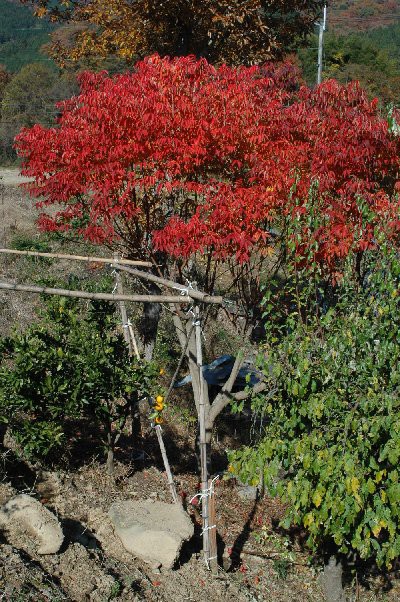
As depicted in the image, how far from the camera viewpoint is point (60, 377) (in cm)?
694

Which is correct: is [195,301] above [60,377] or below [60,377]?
above

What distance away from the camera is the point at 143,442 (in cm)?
886

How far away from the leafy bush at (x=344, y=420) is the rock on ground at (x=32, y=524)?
68.7 inches

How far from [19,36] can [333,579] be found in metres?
72.5

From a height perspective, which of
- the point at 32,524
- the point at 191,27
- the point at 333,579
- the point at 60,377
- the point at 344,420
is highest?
the point at 191,27

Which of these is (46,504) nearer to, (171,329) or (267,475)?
(267,475)

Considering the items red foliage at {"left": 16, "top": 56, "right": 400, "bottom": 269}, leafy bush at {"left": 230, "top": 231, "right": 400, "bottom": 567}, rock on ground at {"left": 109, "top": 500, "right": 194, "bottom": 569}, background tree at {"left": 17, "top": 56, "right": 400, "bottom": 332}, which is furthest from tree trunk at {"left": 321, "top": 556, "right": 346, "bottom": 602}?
red foliage at {"left": 16, "top": 56, "right": 400, "bottom": 269}

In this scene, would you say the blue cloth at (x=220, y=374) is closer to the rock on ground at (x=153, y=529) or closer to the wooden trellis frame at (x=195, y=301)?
the wooden trellis frame at (x=195, y=301)

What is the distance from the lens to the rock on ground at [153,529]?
6.62m

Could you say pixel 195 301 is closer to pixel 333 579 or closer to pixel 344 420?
pixel 344 420

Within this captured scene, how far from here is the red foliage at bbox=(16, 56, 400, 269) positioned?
23.3ft

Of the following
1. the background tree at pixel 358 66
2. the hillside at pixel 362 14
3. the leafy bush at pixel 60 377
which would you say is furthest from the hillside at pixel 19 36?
the leafy bush at pixel 60 377

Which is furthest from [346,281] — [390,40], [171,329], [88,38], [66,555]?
[390,40]

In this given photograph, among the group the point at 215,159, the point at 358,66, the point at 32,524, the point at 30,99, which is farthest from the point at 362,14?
the point at 32,524
